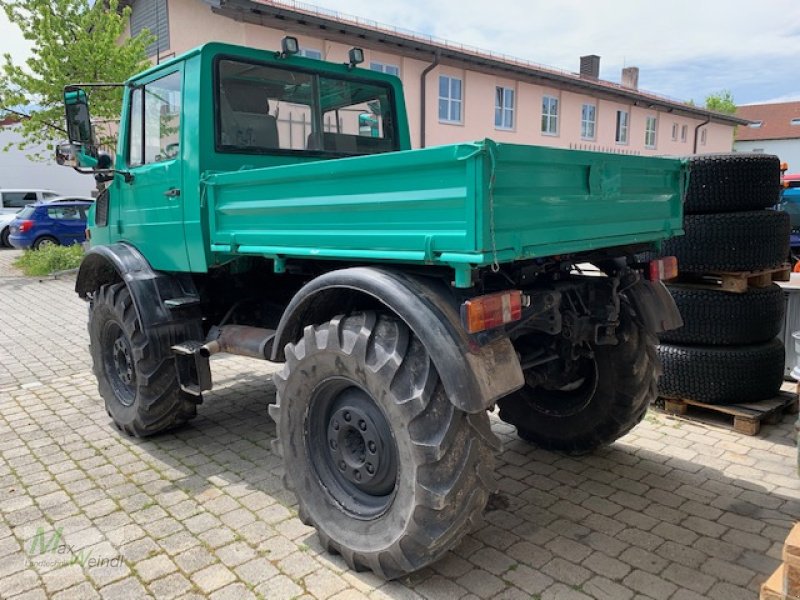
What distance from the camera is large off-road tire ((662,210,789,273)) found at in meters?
4.58

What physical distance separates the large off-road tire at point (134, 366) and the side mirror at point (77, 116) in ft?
3.57

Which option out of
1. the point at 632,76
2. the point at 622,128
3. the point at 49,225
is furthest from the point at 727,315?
the point at 632,76

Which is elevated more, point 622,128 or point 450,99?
point 450,99

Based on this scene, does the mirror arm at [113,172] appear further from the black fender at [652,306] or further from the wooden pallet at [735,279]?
the wooden pallet at [735,279]

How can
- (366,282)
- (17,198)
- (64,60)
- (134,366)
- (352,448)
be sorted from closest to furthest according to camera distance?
1. (366,282)
2. (352,448)
3. (134,366)
4. (64,60)
5. (17,198)

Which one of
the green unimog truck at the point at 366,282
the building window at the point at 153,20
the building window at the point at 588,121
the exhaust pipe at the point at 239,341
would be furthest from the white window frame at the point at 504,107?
the exhaust pipe at the point at 239,341

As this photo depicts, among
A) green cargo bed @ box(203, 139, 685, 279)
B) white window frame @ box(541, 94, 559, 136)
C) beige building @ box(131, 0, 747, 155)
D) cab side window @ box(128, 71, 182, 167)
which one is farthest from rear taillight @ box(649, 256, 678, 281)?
white window frame @ box(541, 94, 559, 136)

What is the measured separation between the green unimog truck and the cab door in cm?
2

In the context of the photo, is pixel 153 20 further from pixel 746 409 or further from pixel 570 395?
pixel 746 409

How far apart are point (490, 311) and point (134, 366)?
3028 mm

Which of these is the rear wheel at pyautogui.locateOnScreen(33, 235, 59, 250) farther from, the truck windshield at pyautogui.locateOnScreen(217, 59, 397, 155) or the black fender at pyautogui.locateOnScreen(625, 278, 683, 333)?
the black fender at pyautogui.locateOnScreen(625, 278, 683, 333)

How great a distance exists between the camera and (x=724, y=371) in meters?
4.68

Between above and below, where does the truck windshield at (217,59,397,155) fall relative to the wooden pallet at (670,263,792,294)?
above

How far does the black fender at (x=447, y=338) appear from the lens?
8.08 feet
